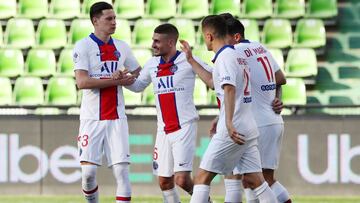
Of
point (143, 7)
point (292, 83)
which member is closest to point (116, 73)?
point (292, 83)

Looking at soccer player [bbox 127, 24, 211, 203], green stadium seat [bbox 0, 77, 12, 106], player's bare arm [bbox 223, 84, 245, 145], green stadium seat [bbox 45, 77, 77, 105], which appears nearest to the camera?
player's bare arm [bbox 223, 84, 245, 145]

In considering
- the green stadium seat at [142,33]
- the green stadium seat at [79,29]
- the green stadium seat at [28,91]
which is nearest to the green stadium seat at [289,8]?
the green stadium seat at [142,33]

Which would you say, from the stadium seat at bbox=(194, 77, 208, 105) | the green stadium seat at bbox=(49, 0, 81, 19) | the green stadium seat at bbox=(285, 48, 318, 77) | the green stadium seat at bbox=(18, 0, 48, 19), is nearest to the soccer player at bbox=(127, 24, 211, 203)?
the stadium seat at bbox=(194, 77, 208, 105)

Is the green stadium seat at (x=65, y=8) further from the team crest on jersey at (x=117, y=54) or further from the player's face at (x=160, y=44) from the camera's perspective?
the player's face at (x=160, y=44)

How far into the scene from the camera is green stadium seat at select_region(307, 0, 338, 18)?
16984mm

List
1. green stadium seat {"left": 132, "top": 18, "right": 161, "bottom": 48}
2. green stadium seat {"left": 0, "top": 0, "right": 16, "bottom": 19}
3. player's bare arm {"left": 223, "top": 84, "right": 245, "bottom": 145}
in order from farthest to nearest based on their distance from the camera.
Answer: green stadium seat {"left": 0, "top": 0, "right": 16, "bottom": 19}
green stadium seat {"left": 132, "top": 18, "right": 161, "bottom": 48}
player's bare arm {"left": 223, "top": 84, "right": 245, "bottom": 145}

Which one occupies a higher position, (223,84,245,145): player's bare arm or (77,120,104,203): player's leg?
(223,84,245,145): player's bare arm

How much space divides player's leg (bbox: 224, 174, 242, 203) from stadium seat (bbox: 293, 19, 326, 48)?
23.0 ft

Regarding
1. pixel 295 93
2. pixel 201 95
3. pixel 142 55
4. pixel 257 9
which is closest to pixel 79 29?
pixel 142 55

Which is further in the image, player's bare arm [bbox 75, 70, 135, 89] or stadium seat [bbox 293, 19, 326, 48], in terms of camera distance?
stadium seat [bbox 293, 19, 326, 48]

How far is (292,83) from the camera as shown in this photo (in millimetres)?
15523

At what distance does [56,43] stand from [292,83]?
3.72 m

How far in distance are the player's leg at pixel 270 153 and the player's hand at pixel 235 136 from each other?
1.24m

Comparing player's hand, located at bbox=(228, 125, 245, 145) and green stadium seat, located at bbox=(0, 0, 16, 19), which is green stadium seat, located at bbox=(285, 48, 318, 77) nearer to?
green stadium seat, located at bbox=(0, 0, 16, 19)
